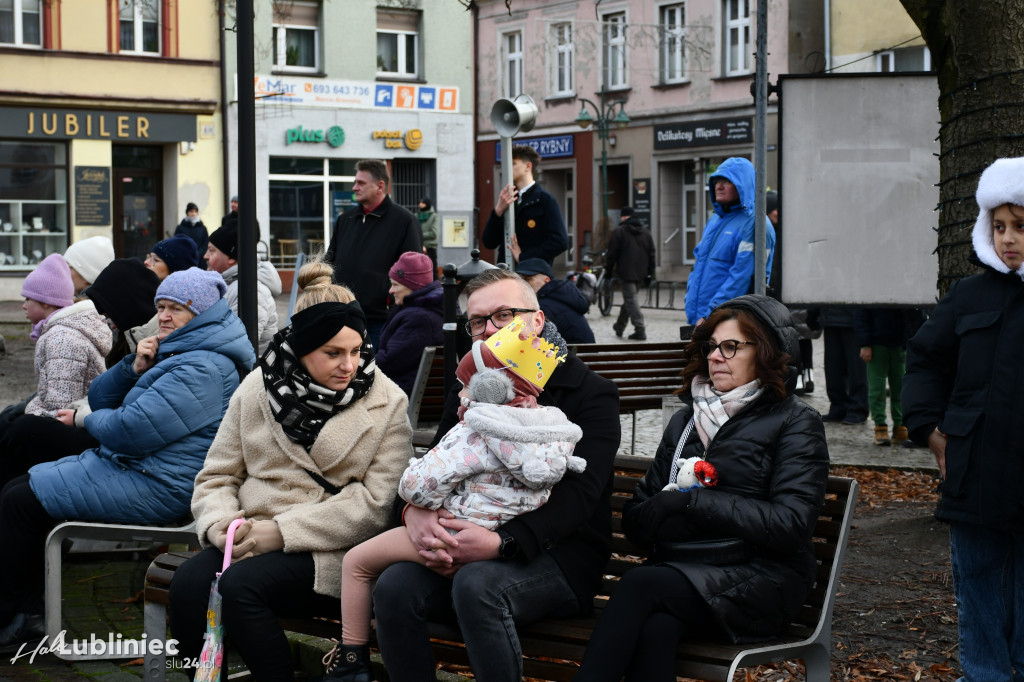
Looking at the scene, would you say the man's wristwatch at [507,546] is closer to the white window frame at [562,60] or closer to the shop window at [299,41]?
the shop window at [299,41]

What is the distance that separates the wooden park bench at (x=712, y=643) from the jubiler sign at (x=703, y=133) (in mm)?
29513

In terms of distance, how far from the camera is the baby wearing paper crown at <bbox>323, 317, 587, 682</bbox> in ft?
12.9

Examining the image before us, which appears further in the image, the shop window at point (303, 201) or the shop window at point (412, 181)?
the shop window at point (412, 181)

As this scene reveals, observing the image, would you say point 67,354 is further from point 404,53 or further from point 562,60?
point 562,60

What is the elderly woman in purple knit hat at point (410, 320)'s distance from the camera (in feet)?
25.5

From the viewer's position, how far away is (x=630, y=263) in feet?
68.5

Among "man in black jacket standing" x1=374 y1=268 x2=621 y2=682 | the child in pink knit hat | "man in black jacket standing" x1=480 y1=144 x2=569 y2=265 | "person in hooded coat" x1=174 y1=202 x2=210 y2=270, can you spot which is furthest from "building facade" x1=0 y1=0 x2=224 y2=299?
"man in black jacket standing" x1=374 y1=268 x2=621 y2=682

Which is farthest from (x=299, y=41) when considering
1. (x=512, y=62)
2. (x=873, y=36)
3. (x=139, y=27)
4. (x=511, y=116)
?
(x=511, y=116)

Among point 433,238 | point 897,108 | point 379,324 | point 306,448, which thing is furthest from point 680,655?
point 433,238

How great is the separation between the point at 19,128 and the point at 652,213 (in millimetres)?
16548

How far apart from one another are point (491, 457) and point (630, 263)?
17080mm

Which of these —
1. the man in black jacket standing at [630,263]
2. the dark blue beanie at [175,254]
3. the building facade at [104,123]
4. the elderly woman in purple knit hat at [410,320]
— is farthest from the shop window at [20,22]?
the elderly woman in purple knit hat at [410,320]

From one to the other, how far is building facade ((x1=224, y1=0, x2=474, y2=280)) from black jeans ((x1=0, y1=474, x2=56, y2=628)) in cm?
2781

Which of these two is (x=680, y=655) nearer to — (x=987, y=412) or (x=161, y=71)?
(x=987, y=412)
